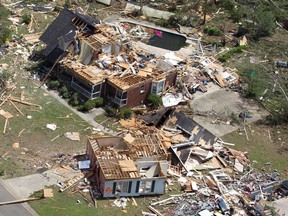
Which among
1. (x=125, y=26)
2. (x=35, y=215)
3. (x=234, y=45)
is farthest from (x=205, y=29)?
(x=35, y=215)

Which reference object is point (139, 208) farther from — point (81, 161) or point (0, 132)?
point (0, 132)

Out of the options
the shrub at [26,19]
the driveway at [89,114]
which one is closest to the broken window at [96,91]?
the driveway at [89,114]

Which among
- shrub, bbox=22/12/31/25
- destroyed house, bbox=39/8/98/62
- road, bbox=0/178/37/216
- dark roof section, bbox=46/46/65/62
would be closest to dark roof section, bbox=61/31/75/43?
destroyed house, bbox=39/8/98/62

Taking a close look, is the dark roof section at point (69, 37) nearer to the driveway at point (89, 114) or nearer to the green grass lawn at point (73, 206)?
the driveway at point (89, 114)

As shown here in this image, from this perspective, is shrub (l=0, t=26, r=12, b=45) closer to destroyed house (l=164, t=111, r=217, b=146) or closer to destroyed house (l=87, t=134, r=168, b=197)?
destroyed house (l=87, t=134, r=168, b=197)

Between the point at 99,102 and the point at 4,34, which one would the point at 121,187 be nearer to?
the point at 99,102

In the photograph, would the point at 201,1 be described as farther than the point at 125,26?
Yes
